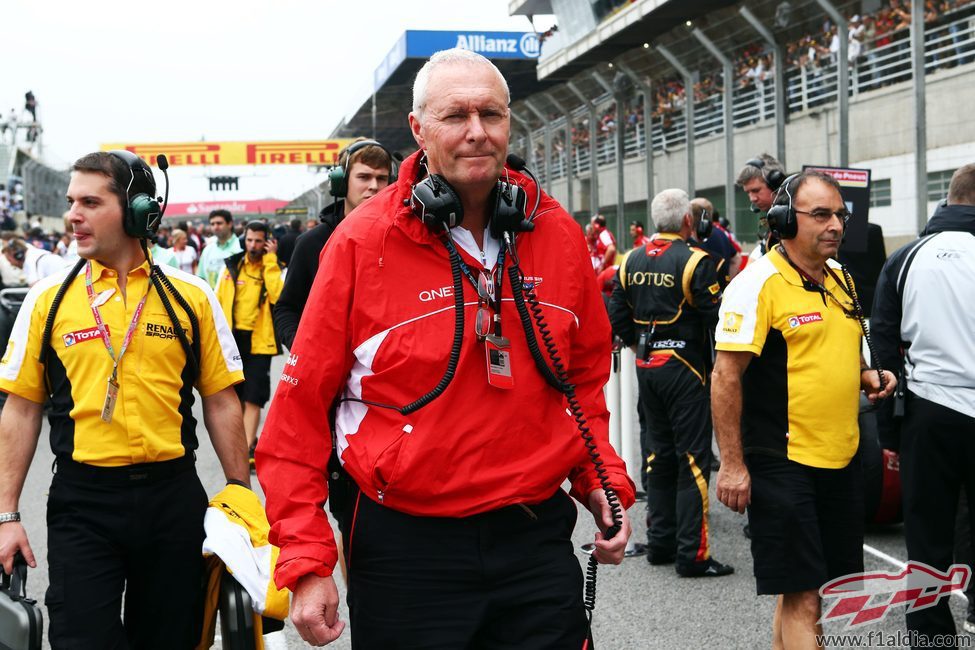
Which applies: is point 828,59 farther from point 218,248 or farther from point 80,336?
point 80,336

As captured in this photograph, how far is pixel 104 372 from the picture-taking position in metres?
3.40

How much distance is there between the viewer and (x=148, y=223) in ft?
11.6

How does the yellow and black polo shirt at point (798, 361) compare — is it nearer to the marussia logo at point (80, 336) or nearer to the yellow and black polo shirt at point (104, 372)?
the yellow and black polo shirt at point (104, 372)

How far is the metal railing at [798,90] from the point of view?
12.0 metres

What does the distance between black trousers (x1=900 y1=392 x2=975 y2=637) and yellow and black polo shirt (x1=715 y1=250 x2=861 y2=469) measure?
1.24 feet

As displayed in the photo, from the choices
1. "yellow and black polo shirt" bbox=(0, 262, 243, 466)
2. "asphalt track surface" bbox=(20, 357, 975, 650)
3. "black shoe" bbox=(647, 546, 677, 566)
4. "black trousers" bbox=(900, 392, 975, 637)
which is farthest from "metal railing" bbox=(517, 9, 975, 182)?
"yellow and black polo shirt" bbox=(0, 262, 243, 466)

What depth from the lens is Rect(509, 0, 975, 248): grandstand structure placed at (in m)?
11.9

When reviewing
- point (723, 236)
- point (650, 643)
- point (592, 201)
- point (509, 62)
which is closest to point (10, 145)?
point (509, 62)

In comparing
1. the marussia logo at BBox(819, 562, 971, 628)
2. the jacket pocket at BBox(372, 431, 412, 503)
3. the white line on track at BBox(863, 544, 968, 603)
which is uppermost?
the jacket pocket at BBox(372, 431, 412, 503)

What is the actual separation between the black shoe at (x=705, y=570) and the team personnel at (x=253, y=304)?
425 cm

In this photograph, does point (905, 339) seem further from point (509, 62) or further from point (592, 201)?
point (509, 62)

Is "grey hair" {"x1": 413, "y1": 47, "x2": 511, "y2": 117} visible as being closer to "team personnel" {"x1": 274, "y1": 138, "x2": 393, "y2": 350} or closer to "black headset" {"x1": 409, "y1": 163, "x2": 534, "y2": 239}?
"black headset" {"x1": 409, "y1": 163, "x2": 534, "y2": 239}

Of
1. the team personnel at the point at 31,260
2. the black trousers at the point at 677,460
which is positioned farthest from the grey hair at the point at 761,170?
the team personnel at the point at 31,260

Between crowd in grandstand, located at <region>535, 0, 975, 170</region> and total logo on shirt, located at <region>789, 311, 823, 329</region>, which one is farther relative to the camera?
crowd in grandstand, located at <region>535, 0, 975, 170</region>
